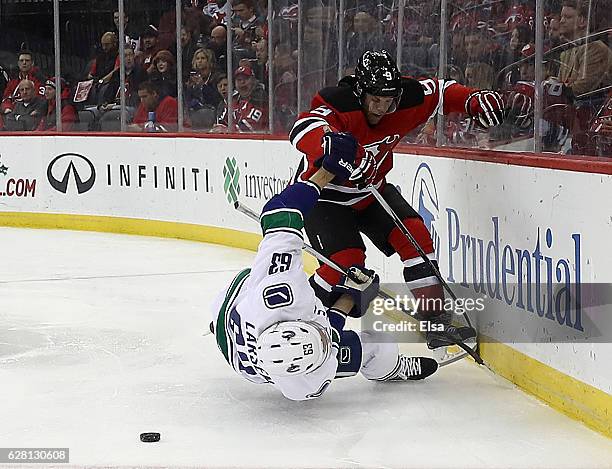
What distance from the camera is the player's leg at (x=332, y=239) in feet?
15.0

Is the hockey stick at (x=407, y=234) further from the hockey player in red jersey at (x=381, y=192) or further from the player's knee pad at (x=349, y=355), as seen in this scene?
the player's knee pad at (x=349, y=355)

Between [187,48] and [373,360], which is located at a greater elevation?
[187,48]

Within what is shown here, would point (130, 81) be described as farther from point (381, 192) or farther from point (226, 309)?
point (226, 309)

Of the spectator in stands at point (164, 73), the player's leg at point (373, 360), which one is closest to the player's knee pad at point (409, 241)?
the player's leg at point (373, 360)

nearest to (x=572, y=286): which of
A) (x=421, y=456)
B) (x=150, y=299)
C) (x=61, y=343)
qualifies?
(x=421, y=456)

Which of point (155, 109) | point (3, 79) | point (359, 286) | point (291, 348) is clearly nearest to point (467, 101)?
point (359, 286)

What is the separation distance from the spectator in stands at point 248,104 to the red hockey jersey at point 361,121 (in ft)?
12.3

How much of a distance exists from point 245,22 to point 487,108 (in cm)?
448

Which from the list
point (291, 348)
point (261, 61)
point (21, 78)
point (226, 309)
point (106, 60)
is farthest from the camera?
point (21, 78)

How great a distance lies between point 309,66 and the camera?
765 cm

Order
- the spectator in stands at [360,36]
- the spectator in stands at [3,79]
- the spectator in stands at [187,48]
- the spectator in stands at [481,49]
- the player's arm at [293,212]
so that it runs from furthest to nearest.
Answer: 1. the spectator in stands at [3,79]
2. the spectator in stands at [187,48]
3. the spectator in stands at [360,36]
4. the spectator in stands at [481,49]
5. the player's arm at [293,212]

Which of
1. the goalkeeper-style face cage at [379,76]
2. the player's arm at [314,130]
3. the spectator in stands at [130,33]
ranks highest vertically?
the spectator in stands at [130,33]

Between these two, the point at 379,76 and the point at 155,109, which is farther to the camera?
the point at 155,109

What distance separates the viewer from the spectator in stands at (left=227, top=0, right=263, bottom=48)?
868 cm
